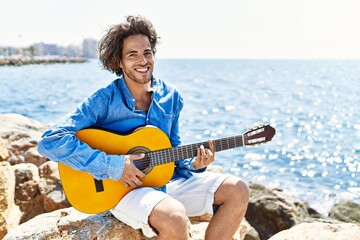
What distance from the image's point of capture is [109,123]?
3543 mm

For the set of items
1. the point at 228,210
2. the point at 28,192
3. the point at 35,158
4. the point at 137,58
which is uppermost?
the point at 137,58

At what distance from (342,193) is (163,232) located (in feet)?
29.1

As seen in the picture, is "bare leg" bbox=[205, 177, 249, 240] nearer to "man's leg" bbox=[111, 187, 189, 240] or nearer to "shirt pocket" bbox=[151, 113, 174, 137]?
"man's leg" bbox=[111, 187, 189, 240]

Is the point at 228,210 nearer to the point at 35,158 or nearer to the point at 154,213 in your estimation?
the point at 154,213

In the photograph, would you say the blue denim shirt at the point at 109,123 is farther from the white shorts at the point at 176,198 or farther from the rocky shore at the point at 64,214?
the rocky shore at the point at 64,214

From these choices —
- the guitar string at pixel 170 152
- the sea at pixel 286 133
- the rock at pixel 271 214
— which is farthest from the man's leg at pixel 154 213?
the rock at pixel 271 214

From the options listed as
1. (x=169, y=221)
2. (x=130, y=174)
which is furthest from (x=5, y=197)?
(x=169, y=221)

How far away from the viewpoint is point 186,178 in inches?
147

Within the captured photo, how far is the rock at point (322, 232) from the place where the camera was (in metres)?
4.08

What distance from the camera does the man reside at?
10.5 feet

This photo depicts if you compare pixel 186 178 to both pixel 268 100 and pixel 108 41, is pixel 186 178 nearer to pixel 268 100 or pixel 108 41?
pixel 108 41

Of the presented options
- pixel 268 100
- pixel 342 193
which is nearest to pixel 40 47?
pixel 268 100

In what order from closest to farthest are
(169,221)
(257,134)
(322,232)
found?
(169,221), (257,134), (322,232)

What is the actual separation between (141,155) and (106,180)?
0.29m
